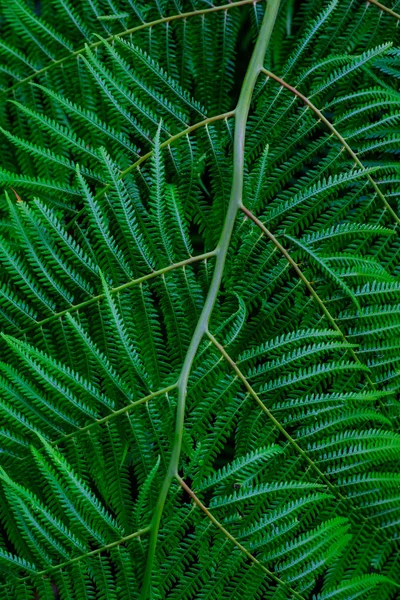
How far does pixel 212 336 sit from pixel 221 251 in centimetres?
14

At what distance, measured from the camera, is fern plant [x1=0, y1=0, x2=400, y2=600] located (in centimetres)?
98

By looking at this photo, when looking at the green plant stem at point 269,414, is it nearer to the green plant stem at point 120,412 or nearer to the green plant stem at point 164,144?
the green plant stem at point 120,412

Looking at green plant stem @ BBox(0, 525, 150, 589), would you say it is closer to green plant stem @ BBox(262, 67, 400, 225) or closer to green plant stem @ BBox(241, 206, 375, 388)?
green plant stem @ BBox(241, 206, 375, 388)

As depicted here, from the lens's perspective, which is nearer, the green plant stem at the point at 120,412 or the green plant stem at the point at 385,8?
the green plant stem at the point at 120,412

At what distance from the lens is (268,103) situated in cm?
108

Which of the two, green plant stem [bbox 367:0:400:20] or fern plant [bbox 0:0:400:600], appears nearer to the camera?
fern plant [bbox 0:0:400:600]

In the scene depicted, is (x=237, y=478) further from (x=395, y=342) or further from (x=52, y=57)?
(x=52, y=57)

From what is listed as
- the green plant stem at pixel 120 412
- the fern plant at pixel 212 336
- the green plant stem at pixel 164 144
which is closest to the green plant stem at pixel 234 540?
the fern plant at pixel 212 336

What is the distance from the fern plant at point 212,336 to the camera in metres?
0.98

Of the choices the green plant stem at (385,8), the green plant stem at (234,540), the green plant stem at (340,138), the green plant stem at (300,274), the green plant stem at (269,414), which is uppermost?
the green plant stem at (385,8)

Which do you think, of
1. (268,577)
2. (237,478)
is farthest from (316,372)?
(268,577)

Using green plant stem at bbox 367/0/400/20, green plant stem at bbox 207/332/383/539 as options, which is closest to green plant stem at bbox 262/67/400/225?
green plant stem at bbox 367/0/400/20

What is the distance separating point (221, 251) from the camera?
1040 millimetres

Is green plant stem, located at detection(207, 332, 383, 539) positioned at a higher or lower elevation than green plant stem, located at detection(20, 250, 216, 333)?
lower
